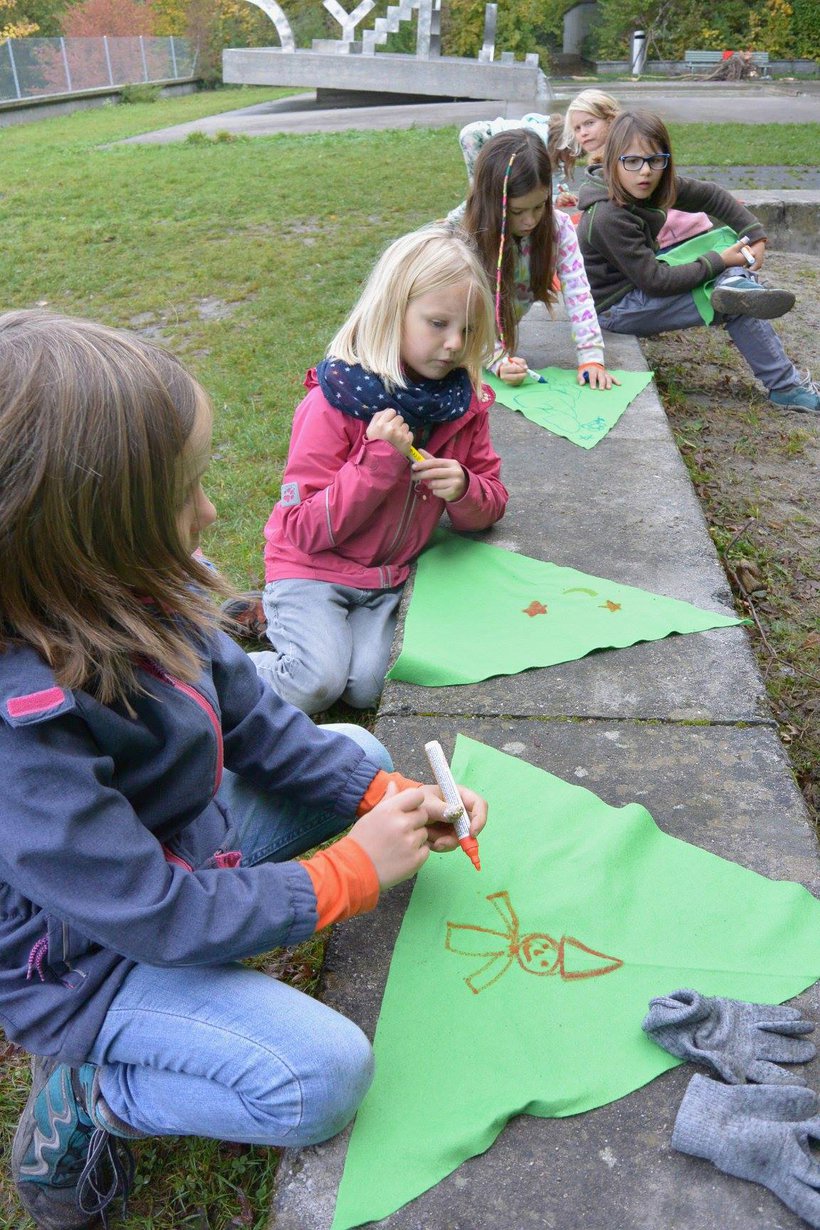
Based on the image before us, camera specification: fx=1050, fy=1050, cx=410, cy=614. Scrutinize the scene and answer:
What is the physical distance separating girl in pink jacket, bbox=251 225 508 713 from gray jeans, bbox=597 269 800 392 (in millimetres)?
2067

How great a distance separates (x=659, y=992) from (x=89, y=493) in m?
1.02

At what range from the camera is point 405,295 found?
2436mm

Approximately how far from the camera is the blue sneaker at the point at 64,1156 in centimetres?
138

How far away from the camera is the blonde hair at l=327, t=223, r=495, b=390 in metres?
2.43

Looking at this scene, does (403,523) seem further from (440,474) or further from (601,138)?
(601,138)

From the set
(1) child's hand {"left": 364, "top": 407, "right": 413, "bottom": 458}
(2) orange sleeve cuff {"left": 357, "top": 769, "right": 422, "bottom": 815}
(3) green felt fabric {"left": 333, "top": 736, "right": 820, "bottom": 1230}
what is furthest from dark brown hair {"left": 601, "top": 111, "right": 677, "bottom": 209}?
(2) orange sleeve cuff {"left": 357, "top": 769, "right": 422, "bottom": 815}

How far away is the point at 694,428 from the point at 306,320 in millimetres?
2312

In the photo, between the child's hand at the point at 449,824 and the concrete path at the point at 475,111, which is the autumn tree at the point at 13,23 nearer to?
the concrete path at the point at 475,111

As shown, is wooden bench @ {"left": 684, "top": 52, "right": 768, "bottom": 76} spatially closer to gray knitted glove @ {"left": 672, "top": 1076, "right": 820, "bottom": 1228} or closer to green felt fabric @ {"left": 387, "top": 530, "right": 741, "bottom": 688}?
green felt fabric @ {"left": 387, "top": 530, "right": 741, "bottom": 688}

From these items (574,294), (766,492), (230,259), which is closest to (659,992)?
(766,492)

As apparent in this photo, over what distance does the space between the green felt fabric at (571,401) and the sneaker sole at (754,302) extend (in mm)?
460

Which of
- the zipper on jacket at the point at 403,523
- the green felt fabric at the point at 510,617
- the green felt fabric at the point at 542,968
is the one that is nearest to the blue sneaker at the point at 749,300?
the green felt fabric at the point at 510,617

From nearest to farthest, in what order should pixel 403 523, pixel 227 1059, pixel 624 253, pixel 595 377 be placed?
pixel 227 1059
pixel 403 523
pixel 595 377
pixel 624 253

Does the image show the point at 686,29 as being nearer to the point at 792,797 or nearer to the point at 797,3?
the point at 797,3
